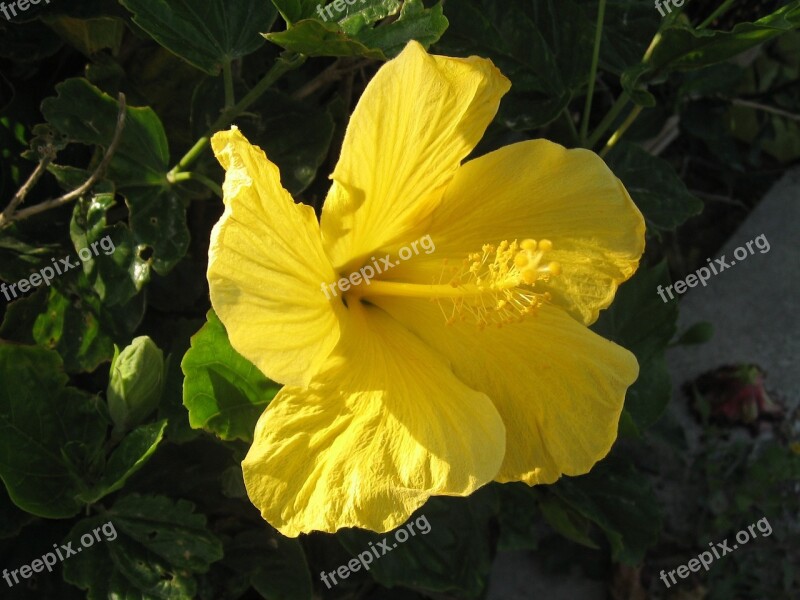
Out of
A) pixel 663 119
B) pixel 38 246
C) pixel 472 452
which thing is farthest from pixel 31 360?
pixel 663 119

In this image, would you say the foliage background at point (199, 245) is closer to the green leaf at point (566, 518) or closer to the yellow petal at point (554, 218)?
the green leaf at point (566, 518)

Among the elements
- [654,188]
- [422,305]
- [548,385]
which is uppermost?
[422,305]

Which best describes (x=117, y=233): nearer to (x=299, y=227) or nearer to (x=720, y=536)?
(x=299, y=227)

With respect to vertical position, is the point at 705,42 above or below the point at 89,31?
below

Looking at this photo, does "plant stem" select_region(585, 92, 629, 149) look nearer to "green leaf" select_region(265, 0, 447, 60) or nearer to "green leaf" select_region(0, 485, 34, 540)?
"green leaf" select_region(265, 0, 447, 60)

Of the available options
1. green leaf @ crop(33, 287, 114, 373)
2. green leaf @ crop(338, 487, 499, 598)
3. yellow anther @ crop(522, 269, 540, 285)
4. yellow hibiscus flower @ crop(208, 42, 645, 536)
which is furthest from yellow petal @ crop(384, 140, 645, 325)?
green leaf @ crop(338, 487, 499, 598)

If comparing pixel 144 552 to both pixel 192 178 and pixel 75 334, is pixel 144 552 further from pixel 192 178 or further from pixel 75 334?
pixel 192 178

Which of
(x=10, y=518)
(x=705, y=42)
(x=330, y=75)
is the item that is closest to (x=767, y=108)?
(x=705, y=42)
